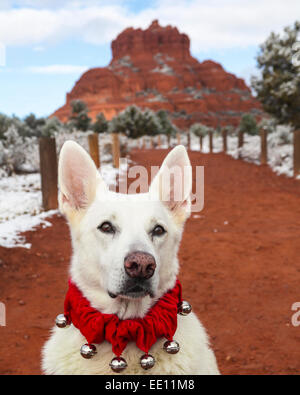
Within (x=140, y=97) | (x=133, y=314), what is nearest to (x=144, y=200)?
(x=133, y=314)

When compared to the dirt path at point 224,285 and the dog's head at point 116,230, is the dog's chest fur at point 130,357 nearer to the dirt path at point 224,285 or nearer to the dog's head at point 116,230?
the dog's head at point 116,230

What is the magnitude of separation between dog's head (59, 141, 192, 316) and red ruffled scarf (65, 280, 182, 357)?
0.30ft

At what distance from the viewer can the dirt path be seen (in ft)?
12.0

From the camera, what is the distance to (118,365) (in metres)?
1.91

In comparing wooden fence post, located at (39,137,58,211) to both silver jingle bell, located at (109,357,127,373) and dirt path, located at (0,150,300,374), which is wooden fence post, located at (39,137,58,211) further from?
silver jingle bell, located at (109,357,127,373)

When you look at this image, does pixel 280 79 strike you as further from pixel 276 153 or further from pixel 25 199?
pixel 25 199

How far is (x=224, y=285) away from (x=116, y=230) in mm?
3438

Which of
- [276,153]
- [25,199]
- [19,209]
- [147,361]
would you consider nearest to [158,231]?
[147,361]

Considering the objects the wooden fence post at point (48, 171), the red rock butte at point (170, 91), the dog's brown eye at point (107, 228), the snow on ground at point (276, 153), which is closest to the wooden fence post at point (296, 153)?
the snow on ground at point (276, 153)

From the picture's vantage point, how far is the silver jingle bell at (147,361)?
75.9 inches

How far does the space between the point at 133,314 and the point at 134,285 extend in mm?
315

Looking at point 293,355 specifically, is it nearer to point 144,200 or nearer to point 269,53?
point 144,200
